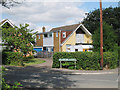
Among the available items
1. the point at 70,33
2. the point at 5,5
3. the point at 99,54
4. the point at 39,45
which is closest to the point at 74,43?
the point at 70,33

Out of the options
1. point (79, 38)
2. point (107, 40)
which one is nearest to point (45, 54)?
point (79, 38)

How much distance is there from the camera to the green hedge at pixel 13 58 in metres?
19.9

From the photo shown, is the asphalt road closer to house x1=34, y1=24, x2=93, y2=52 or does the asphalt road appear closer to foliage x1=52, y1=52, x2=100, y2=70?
foliage x1=52, y1=52, x2=100, y2=70

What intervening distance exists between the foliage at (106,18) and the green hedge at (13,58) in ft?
108

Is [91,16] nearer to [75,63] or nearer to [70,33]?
[70,33]

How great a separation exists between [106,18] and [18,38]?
3329 centimetres

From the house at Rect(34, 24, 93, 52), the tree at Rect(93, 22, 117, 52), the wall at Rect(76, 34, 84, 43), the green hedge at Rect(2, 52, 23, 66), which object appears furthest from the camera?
the wall at Rect(76, 34, 84, 43)

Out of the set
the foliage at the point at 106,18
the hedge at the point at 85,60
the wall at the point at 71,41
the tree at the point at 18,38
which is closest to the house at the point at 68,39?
the wall at the point at 71,41

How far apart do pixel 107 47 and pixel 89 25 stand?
32201mm

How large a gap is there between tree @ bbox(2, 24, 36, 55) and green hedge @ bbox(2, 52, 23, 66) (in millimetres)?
2374

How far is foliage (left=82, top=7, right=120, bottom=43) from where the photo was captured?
48.0 m

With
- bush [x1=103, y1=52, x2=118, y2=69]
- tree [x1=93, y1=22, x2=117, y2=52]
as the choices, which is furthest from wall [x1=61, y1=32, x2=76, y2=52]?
bush [x1=103, y1=52, x2=118, y2=69]

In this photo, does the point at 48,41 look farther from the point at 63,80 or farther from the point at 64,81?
the point at 64,81

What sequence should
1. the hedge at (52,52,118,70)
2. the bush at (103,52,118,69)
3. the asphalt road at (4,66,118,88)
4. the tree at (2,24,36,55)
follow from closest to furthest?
the asphalt road at (4,66,118,88)
the hedge at (52,52,118,70)
the bush at (103,52,118,69)
the tree at (2,24,36,55)
